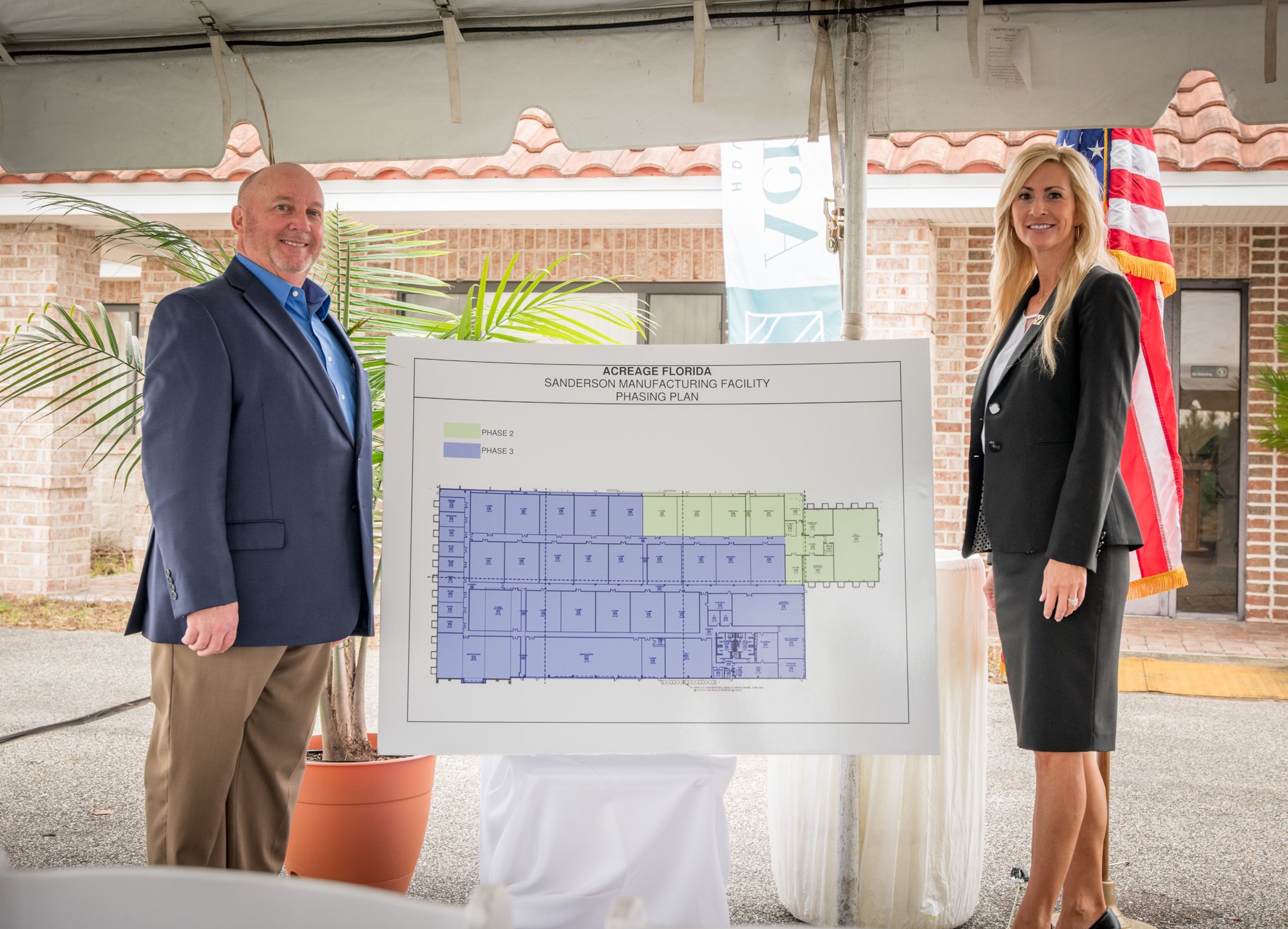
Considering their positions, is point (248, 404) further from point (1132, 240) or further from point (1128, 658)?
point (1128, 658)

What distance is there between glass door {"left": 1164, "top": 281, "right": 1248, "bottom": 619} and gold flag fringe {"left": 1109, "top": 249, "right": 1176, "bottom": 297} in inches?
187

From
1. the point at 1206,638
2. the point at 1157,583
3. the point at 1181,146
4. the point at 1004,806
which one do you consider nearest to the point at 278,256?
the point at 1157,583

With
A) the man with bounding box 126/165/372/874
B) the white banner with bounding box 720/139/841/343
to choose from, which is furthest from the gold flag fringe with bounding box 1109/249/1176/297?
the man with bounding box 126/165/372/874

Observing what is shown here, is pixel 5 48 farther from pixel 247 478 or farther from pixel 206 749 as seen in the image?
pixel 206 749

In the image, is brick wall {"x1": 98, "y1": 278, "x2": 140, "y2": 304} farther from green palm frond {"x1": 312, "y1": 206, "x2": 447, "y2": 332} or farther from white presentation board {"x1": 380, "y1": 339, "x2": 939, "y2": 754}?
white presentation board {"x1": 380, "y1": 339, "x2": 939, "y2": 754}

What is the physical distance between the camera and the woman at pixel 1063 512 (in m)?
2.18

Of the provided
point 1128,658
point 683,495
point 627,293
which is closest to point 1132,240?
point 683,495

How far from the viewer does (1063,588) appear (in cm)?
216

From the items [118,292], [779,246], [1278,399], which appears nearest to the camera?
[779,246]

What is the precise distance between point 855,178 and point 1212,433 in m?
5.84

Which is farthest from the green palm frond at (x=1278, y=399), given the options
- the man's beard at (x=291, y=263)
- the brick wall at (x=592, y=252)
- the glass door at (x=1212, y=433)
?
the man's beard at (x=291, y=263)

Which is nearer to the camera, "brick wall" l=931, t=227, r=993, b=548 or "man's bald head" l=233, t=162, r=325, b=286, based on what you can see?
"man's bald head" l=233, t=162, r=325, b=286

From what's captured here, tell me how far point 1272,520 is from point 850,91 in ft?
19.8

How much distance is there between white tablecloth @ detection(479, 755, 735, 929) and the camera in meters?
2.18
